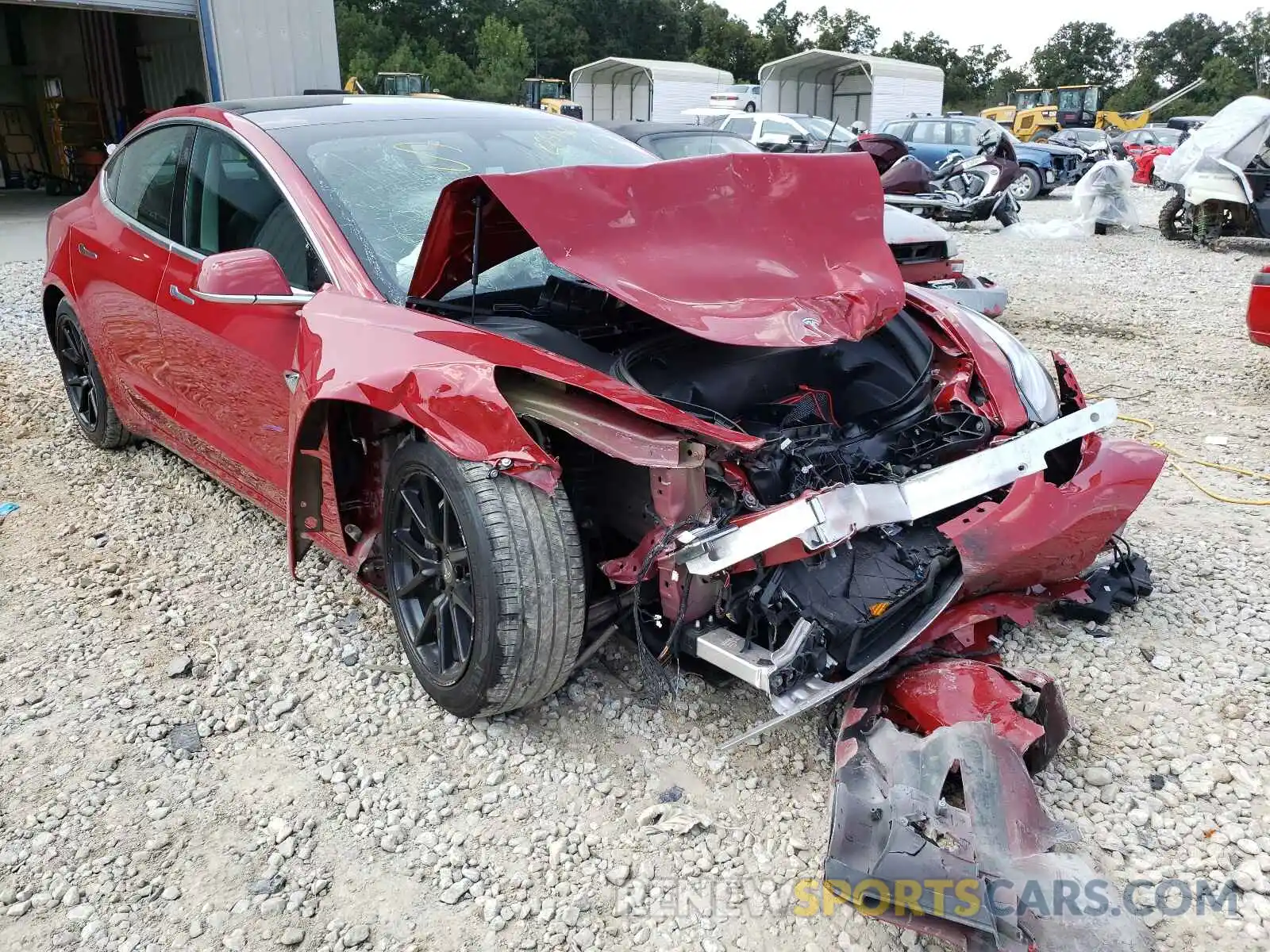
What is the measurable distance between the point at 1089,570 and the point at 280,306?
108 inches

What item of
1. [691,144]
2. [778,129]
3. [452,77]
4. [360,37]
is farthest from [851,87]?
[691,144]

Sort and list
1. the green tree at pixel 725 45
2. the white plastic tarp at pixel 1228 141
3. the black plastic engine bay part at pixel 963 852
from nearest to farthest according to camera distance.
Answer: the black plastic engine bay part at pixel 963 852 → the white plastic tarp at pixel 1228 141 → the green tree at pixel 725 45

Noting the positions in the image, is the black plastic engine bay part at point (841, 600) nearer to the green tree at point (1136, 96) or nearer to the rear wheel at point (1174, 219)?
the rear wheel at point (1174, 219)

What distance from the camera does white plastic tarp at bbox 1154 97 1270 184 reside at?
10.7m

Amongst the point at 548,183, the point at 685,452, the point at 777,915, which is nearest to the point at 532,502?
the point at 685,452

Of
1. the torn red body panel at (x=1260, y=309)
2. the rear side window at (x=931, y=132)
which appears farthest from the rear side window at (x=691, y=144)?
the rear side window at (x=931, y=132)

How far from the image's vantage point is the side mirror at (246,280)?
2.65m

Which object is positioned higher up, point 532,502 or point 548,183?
point 548,183

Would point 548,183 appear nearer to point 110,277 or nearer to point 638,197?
point 638,197

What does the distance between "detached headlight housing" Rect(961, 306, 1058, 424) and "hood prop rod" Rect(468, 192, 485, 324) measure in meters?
1.62

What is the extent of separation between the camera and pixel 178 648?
3143mm

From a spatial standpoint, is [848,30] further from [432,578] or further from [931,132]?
[432,578]

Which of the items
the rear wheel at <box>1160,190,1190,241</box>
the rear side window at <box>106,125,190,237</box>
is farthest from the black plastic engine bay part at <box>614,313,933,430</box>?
the rear wheel at <box>1160,190,1190,241</box>

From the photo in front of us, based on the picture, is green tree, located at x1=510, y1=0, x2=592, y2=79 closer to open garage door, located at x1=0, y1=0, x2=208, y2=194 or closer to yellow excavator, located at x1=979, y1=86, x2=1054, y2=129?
yellow excavator, located at x1=979, y1=86, x2=1054, y2=129
